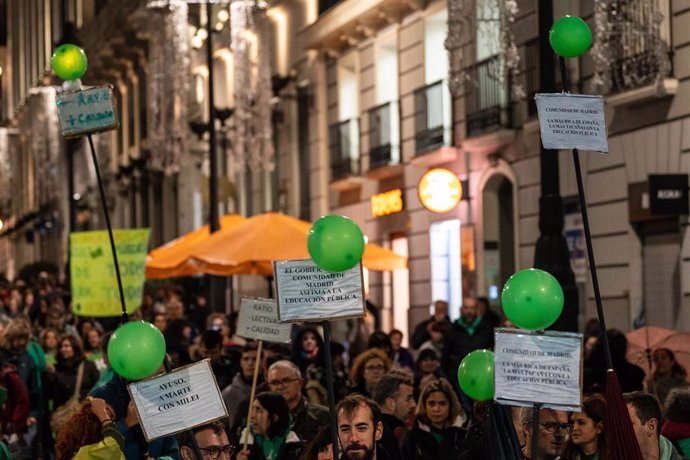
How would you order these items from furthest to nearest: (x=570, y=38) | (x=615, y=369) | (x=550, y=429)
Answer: (x=615, y=369), (x=570, y=38), (x=550, y=429)

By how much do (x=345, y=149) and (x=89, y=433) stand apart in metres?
20.2

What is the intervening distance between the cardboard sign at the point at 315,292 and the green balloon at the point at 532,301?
0.78 meters

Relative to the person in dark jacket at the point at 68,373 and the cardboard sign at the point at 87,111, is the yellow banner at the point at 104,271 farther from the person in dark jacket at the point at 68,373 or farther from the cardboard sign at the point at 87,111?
the cardboard sign at the point at 87,111

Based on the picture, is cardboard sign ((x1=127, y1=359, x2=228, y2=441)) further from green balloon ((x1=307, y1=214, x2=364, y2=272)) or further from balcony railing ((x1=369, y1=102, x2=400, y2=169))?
balcony railing ((x1=369, y1=102, x2=400, y2=169))

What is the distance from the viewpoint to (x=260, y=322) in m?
10.4

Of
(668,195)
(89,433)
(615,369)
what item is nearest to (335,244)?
(89,433)

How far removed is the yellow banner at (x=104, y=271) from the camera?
55.9 feet

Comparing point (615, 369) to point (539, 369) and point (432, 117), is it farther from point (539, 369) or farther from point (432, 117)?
point (432, 117)

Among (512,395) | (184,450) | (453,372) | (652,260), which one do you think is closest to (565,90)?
(512,395)

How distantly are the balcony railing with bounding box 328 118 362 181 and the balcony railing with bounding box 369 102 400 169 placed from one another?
3.55 ft

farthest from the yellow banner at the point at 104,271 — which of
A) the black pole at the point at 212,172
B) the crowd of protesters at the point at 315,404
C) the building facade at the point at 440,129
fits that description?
the black pole at the point at 212,172

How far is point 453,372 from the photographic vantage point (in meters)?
14.8

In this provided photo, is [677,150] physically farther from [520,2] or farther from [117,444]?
[117,444]

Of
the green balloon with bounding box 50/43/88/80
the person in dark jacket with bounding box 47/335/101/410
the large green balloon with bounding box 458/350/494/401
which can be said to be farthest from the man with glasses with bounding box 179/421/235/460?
the person in dark jacket with bounding box 47/335/101/410
